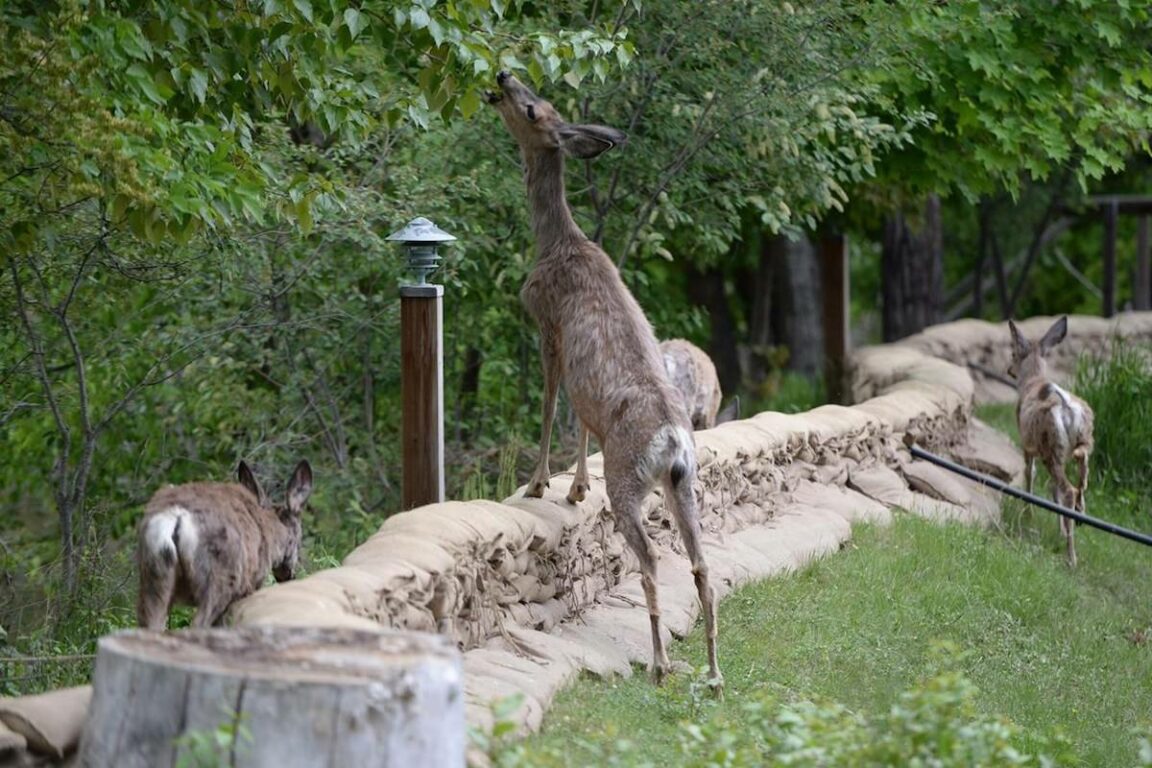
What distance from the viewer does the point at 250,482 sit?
7211mm

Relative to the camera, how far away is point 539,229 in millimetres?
9000

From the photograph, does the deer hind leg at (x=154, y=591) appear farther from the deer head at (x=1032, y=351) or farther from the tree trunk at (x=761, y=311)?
the tree trunk at (x=761, y=311)

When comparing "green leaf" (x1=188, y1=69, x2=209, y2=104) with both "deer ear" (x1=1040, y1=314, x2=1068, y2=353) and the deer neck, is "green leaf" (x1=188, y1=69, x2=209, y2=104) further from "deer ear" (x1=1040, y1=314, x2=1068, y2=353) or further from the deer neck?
"deer ear" (x1=1040, y1=314, x2=1068, y2=353)

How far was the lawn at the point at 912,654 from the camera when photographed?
6.58 meters

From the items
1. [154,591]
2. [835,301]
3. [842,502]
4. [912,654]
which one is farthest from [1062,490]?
[154,591]

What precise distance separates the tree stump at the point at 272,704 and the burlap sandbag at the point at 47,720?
0.33m

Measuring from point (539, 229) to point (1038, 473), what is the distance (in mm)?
8138

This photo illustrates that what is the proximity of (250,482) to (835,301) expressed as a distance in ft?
37.9

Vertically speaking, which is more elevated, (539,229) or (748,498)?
(539,229)

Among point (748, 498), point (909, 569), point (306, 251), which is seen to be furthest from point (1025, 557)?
point (306, 251)

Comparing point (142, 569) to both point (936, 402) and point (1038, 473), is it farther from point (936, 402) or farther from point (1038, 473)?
point (1038, 473)

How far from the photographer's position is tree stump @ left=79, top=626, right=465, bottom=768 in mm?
4355

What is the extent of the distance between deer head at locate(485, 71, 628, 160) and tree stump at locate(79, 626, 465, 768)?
460cm

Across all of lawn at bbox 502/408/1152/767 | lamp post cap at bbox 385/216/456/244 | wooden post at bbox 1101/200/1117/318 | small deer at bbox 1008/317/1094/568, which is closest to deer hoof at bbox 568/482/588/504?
lawn at bbox 502/408/1152/767
